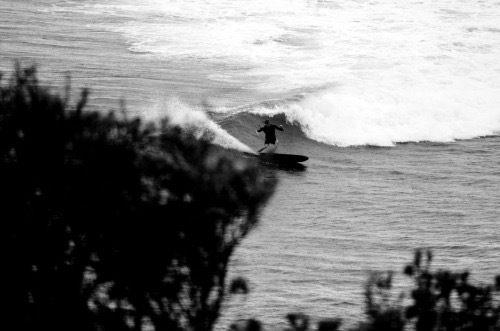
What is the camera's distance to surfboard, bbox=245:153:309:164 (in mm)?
29453

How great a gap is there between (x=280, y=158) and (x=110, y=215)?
18.9m

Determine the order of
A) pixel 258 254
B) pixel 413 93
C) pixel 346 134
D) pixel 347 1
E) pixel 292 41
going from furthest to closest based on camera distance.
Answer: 1. pixel 347 1
2. pixel 292 41
3. pixel 413 93
4. pixel 346 134
5. pixel 258 254

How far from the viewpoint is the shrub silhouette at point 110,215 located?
10.5 m

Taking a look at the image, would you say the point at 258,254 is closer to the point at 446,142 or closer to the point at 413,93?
the point at 446,142

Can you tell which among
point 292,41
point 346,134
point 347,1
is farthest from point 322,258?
point 347,1

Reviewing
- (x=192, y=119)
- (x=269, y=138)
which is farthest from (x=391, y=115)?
(x=269, y=138)

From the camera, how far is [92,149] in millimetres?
11000

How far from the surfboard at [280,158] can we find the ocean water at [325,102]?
0.44 meters

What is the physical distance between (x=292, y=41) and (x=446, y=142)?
17.4 metres

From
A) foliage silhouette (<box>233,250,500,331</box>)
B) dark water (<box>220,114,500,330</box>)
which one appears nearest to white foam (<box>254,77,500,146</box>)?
dark water (<box>220,114,500,330</box>)

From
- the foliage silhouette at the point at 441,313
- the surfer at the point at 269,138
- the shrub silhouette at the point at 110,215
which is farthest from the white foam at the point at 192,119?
the foliage silhouette at the point at 441,313

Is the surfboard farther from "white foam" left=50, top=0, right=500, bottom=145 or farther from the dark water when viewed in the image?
"white foam" left=50, top=0, right=500, bottom=145

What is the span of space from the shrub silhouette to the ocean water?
583 cm

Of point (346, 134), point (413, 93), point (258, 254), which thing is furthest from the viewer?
point (413, 93)
